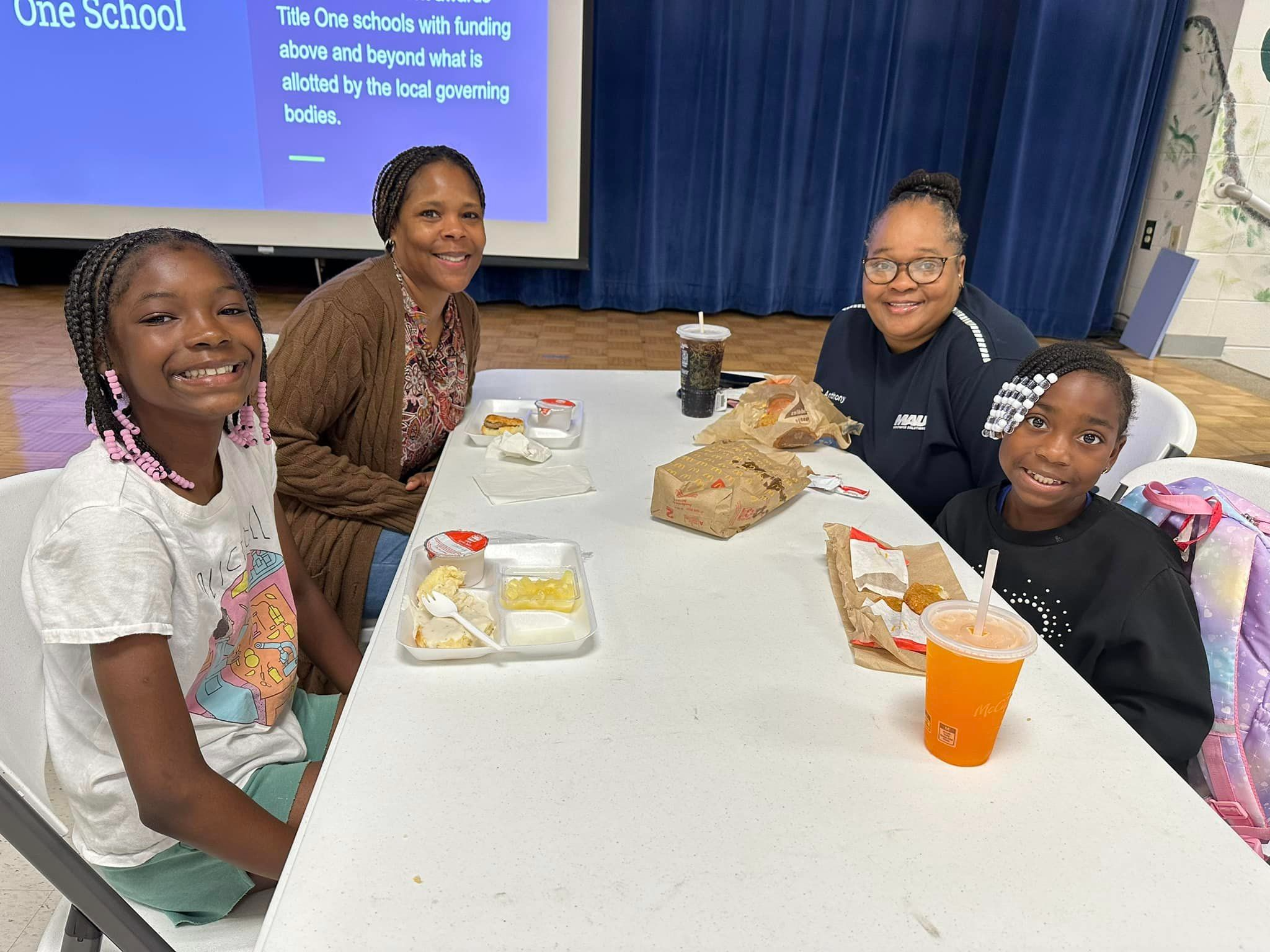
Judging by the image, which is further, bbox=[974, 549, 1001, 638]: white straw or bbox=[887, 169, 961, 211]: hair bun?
bbox=[887, 169, 961, 211]: hair bun

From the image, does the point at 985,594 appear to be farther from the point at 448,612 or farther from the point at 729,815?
the point at 448,612

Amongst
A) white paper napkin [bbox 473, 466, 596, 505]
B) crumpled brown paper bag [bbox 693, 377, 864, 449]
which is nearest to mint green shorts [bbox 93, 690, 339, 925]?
white paper napkin [bbox 473, 466, 596, 505]

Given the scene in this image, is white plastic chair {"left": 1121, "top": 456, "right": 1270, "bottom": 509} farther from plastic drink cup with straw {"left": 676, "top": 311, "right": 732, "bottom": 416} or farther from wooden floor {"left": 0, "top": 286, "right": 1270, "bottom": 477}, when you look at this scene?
wooden floor {"left": 0, "top": 286, "right": 1270, "bottom": 477}

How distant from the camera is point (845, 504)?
1.33m

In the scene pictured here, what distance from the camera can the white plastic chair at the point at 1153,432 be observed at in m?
1.48

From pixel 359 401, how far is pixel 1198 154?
470 centimetres

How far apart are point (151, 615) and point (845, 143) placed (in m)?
4.88

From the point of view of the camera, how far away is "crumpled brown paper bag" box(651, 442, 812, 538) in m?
1.18

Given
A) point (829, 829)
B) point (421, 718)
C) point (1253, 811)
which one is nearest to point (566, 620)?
point (421, 718)

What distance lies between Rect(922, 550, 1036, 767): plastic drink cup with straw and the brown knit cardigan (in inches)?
39.9

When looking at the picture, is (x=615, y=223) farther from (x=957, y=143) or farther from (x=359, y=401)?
(x=359, y=401)

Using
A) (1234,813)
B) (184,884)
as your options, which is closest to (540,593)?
(184,884)

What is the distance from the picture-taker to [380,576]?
1516 millimetres

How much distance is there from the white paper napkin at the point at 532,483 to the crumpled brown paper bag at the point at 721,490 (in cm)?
16
